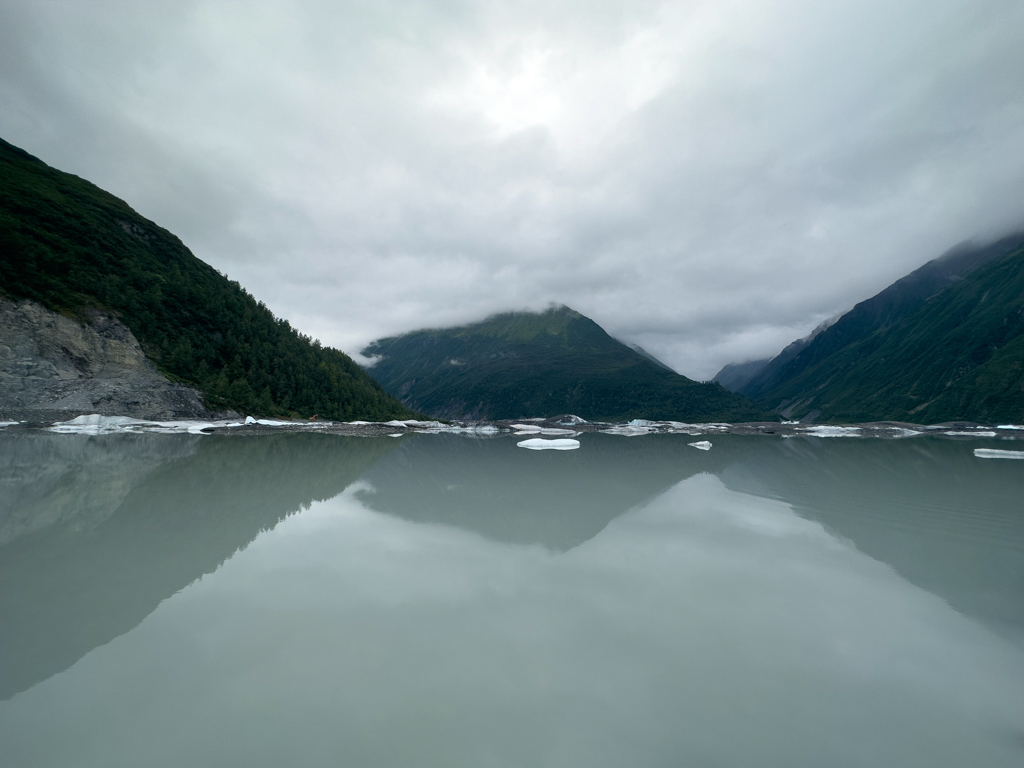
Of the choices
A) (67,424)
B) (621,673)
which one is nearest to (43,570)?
(621,673)

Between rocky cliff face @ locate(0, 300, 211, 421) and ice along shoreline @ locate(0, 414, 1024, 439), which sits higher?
rocky cliff face @ locate(0, 300, 211, 421)

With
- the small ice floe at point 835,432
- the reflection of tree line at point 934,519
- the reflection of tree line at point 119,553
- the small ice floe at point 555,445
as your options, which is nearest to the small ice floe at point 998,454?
the reflection of tree line at point 934,519

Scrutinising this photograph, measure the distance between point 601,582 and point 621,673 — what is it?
289 cm

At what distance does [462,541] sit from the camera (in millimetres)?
10430

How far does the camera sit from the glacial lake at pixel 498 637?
391 centimetres

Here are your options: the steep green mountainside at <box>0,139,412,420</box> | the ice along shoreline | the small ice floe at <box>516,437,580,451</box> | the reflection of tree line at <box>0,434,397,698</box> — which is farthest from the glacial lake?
the steep green mountainside at <box>0,139,412,420</box>

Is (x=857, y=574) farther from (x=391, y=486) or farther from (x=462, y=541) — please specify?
(x=391, y=486)

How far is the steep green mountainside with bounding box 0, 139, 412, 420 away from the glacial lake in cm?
5596

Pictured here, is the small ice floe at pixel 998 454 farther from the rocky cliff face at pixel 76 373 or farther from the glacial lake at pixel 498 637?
the rocky cliff face at pixel 76 373

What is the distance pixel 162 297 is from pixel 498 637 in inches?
3168

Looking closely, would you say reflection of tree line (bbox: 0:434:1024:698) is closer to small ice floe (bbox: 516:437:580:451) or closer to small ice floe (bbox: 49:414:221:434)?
small ice floe (bbox: 516:437:580:451)

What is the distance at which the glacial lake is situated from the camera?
391 centimetres

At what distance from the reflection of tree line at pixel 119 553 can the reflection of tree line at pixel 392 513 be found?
29 mm

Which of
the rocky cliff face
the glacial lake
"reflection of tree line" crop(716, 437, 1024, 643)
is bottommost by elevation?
"reflection of tree line" crop(716, 437, 1024, 643)
